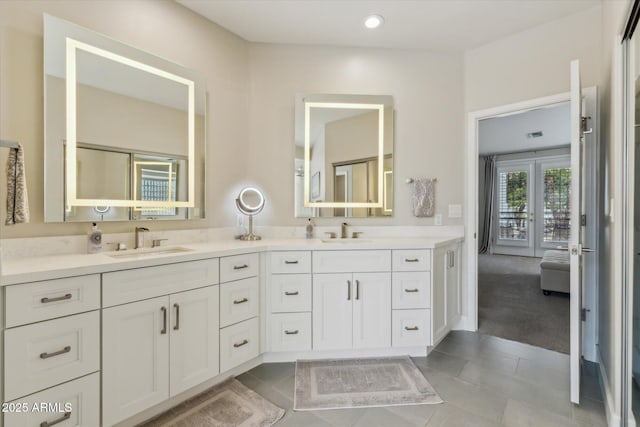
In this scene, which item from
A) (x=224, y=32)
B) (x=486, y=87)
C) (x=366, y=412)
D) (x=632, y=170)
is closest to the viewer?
(x=632, y=170)

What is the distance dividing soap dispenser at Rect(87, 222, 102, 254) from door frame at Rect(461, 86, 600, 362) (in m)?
2.89

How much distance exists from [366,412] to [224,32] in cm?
299

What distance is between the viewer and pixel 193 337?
174cm

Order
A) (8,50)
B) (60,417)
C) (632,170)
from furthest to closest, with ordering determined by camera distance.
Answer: (8,50)
(632,170)
(60,417)

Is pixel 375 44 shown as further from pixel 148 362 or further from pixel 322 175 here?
pixel 148 362

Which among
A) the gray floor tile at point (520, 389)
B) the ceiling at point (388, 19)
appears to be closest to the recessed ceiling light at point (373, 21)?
the ceiling at point (388, 19)

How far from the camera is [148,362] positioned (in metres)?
1.54

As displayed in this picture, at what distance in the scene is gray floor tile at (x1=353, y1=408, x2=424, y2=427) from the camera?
1565 millimetres

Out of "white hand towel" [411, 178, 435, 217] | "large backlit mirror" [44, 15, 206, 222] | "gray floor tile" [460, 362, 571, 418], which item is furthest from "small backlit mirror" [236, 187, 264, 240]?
"gray floor tile" [460, 362, 571, 418]

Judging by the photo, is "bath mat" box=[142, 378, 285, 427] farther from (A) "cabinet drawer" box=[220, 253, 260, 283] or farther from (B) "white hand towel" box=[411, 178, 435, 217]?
(B) "white hand towel" box=[411, 178, 435, 217]

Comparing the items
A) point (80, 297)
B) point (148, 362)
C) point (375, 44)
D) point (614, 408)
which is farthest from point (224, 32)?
point (614, 408)

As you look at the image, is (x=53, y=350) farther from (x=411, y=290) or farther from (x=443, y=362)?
(x=443, y=362)

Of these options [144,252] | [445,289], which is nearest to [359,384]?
[445,289]

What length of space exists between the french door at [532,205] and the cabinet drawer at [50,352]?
828 centimetres
